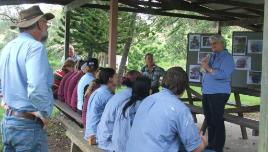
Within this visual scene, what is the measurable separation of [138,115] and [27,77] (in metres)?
0.83

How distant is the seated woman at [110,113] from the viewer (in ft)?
14.4

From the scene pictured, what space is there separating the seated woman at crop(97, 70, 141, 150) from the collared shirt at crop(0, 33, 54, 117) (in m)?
1.14

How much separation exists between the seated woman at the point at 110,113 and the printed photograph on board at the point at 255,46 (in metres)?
4.02

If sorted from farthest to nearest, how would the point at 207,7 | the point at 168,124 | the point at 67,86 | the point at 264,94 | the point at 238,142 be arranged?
the point at 207,7 → the point at 238,142 → the point at 67,86 → the point at 264,94 → the point at 168,124

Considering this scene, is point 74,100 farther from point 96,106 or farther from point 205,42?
point 205,42

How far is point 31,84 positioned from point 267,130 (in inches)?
65.5

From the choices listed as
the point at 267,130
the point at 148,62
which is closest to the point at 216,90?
the point at 148,62

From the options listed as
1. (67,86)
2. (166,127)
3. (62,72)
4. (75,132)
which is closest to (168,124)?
(166,127)

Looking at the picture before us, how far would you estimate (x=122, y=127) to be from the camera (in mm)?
4195

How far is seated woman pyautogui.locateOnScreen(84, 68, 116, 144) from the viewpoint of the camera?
5.00m

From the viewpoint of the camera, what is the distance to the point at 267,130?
3178mm

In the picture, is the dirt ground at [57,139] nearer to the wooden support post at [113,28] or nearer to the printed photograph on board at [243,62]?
the wooden support post at [113,28]

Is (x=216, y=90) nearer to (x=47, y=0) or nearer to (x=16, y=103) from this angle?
(x=16, y=103)

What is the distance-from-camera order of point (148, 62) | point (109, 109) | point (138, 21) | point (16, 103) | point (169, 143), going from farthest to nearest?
point (138, 21) < point (148, 62) < point (109, 109) < point (16, 103) < point (169, 143)
